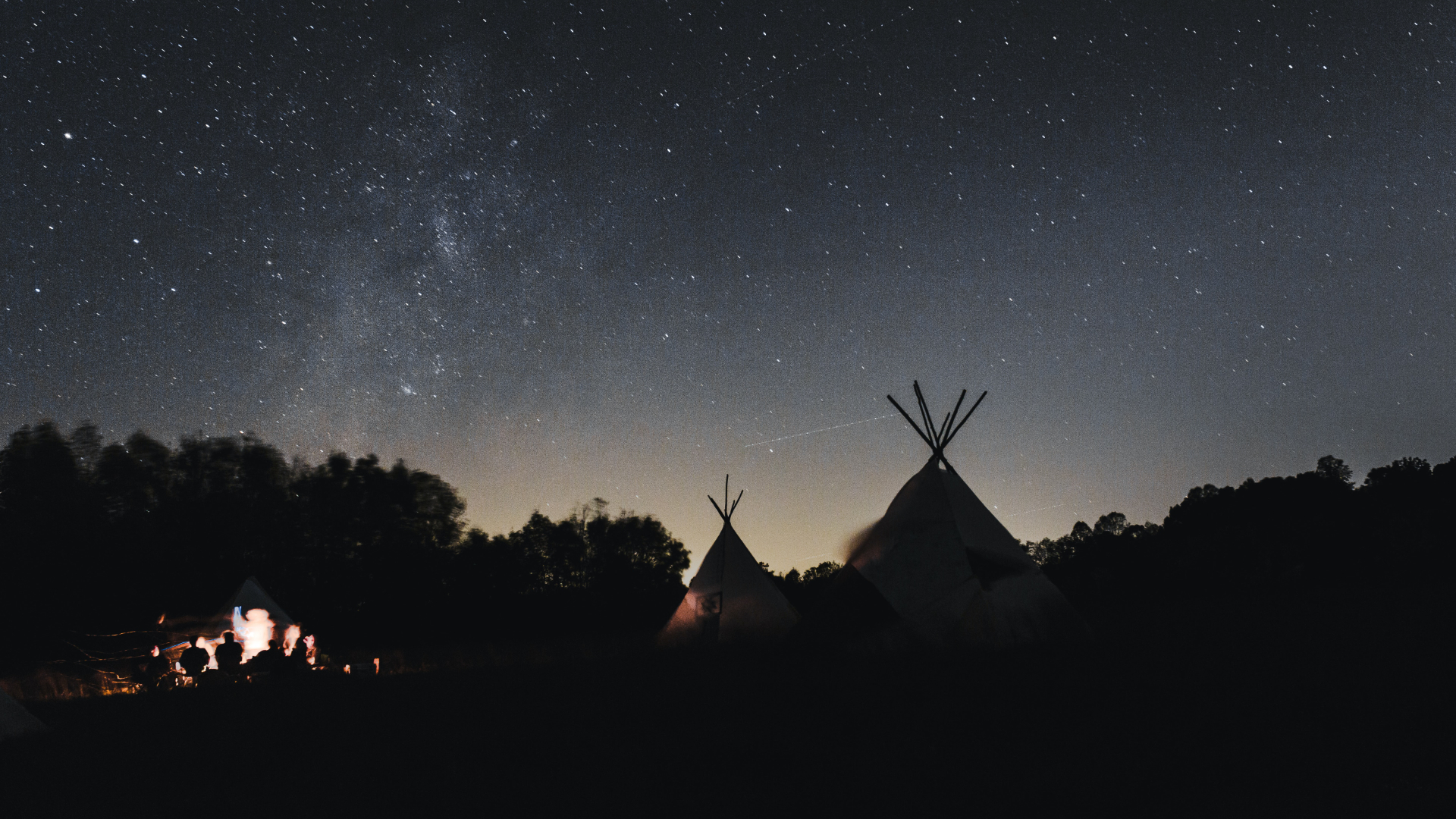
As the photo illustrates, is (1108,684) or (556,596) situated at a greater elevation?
(556,596)

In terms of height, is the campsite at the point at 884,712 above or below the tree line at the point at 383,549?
below

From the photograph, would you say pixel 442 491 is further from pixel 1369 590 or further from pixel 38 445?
pixel 1369 590

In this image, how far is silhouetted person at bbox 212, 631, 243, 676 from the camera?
12.0m

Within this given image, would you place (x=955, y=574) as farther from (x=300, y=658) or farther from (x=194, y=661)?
(x=194, y=661)

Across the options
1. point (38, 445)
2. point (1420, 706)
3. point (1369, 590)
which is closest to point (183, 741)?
point (1420, 706)

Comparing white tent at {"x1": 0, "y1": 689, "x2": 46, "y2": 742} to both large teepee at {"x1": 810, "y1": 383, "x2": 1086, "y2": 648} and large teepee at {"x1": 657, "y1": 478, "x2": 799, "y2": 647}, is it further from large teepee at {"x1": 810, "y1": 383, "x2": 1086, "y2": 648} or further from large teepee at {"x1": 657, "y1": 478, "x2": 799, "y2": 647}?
large teepee at {"x1": 657, "y1": 478, "x2": 799, "y2": 647}

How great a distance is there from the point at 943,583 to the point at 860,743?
4.81 metres

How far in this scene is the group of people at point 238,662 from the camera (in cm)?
1162

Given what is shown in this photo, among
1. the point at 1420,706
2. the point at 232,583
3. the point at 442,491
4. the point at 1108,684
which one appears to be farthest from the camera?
the point at 442,491

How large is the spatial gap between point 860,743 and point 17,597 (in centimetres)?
2171

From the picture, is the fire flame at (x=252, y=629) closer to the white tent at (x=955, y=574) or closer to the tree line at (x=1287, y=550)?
the white tent at (x=955, y=574)

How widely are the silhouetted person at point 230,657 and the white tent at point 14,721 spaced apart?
6286 mm

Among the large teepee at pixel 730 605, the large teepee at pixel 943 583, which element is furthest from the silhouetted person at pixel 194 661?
the large teepee at pixel 943 583

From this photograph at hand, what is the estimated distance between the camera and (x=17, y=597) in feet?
59.3
